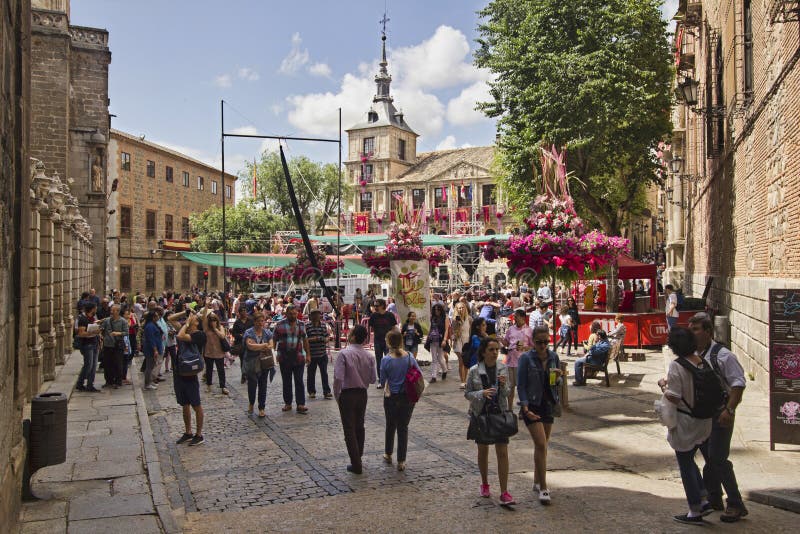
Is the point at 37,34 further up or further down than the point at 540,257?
further up

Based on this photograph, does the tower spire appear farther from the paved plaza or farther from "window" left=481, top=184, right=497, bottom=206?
the paved plaza

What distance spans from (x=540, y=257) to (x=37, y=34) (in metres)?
21.0

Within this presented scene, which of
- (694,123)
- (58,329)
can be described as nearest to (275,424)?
(58,329)

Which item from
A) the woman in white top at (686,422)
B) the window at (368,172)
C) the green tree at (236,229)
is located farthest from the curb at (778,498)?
the window at (368,172)

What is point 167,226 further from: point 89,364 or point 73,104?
point 89,364

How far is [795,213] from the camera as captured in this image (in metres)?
9.64

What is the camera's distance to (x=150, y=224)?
156 feet

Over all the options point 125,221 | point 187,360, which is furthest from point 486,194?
point 187,360

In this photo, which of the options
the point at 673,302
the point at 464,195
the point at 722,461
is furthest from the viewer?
the point at 464,195

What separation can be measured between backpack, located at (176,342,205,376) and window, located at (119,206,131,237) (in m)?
38.7

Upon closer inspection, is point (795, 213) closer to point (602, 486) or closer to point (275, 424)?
point (602, 486)

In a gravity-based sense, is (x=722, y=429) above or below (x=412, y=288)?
below

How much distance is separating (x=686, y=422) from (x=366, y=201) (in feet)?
246

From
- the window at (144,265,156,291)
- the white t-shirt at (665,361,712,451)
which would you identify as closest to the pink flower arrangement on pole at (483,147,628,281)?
the white t-shirt at (665,361,712,451)
